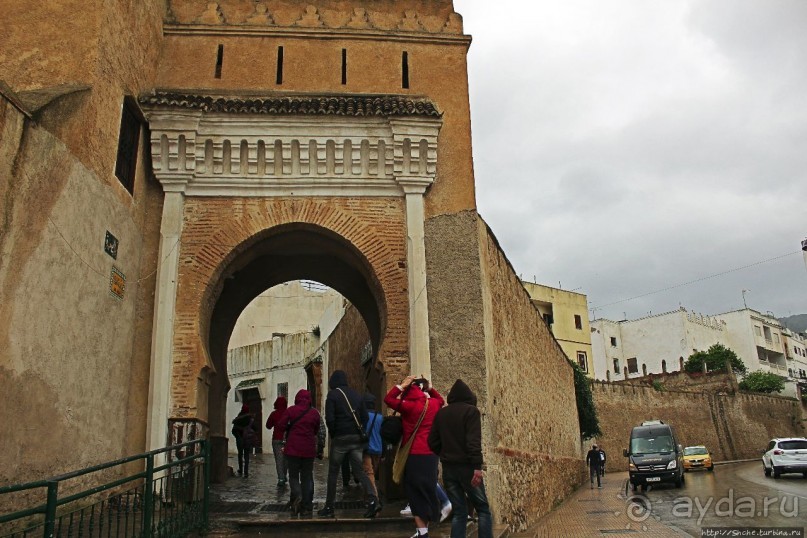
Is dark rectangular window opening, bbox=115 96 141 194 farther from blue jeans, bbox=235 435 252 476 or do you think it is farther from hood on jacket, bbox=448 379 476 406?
blue jeans, bbox=235 435 252 476

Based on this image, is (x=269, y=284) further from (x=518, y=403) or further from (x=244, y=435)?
(x=518, y=403)

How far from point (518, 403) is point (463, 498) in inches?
267

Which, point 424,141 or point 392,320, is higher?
point 424,141


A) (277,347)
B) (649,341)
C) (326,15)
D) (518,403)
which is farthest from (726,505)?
(649,341)

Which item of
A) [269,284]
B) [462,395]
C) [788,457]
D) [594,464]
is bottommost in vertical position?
[594,464]

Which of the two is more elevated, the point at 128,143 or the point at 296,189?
the point at 128,143

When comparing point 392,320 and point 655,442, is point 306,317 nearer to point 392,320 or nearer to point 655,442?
point 655,442

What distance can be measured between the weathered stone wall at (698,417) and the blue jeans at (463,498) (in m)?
30.2

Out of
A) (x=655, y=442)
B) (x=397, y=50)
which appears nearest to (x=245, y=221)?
(x=397, y=50)

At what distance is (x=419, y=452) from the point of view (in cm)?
672

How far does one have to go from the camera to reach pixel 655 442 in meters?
20.5

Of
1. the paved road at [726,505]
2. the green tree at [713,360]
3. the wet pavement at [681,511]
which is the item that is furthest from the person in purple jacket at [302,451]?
the green tree at [713,360]

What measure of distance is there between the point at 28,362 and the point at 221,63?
632 centimetres

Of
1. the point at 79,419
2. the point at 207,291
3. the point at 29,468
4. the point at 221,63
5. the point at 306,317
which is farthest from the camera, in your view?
the point at 306,317
